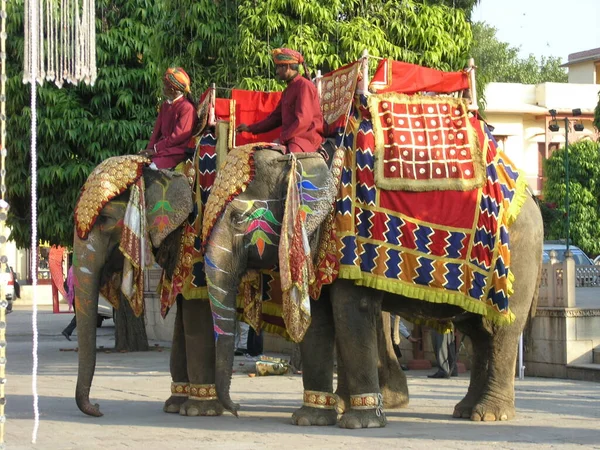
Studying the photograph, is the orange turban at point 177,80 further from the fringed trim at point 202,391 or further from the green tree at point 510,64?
the green tree at point 510,64

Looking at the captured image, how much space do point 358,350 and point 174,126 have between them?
302 cm

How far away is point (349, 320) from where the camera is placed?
1039cm

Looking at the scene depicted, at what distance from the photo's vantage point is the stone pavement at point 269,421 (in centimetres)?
947

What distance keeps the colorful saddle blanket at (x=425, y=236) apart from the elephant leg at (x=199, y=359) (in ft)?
5.86

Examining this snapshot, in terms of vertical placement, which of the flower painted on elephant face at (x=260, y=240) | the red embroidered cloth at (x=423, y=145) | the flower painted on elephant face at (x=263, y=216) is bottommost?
the flower painted on elephant face at (x=260, y=240)

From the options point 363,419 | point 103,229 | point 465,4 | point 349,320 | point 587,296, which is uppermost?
point 465,4

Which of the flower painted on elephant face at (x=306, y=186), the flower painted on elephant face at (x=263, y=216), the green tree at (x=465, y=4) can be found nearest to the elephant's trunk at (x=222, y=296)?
the flower painted on elephant face at (x=263, y=216)

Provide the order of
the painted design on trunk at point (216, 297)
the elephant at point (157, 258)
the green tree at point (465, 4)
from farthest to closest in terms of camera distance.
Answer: the green tree at point (465, 4)
the elephant at point (157, 258)
the painted design on trunk at point (216, 297)

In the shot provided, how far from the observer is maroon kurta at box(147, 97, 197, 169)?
11.6 metres

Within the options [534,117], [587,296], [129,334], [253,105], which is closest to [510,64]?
[534,117]

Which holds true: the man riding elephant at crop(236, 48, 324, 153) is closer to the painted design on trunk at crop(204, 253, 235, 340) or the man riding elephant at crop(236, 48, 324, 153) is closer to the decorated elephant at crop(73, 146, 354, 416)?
the decorated elephant at crop(73, 146, 354, 416)

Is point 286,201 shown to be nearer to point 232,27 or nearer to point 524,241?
point 524,241

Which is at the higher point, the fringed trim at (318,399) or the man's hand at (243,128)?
the man's hand at (243,128)

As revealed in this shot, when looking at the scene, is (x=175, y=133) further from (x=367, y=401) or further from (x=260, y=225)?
(x=367, y=401)
